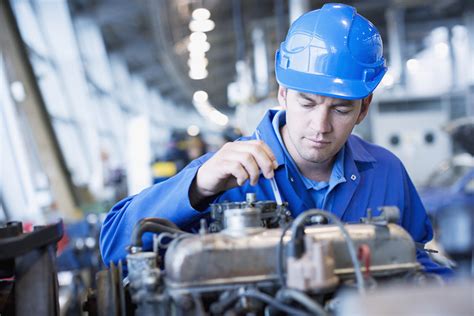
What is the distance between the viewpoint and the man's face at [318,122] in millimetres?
1481

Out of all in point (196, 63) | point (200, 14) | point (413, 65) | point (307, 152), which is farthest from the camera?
point (196, 63)

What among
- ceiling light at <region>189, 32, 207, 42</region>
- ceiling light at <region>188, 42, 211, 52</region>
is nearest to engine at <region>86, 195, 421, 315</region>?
ceiling light at <region>189, 32, 207, 42</region>

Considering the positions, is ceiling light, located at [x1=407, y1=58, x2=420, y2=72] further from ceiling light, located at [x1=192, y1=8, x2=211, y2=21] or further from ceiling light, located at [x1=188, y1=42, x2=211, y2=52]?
ceiling light, located at [x1=188, y1=42, x2=211, y2=52]

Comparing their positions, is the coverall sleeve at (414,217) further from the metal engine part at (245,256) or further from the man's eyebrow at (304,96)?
the metal engine part at (245,256)

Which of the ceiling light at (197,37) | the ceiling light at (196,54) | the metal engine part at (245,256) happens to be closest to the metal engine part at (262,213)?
the metal engine part at (245,256)

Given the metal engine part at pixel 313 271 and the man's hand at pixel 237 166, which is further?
the man's hand at pixel 237 166

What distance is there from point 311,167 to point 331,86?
30 cm

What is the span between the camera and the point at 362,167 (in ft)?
5.77

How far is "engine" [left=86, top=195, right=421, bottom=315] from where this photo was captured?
100 cm

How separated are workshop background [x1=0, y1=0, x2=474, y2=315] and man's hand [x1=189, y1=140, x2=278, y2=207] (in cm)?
204

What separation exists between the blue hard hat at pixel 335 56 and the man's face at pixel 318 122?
0.04 metres

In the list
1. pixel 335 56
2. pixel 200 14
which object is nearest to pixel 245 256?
pixel 335 56

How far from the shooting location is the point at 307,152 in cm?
154

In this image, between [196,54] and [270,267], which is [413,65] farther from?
[270,267]
